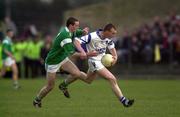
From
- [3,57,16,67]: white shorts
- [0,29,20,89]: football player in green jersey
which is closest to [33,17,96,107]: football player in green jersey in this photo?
[0,29,20,89]: football player in green jersey

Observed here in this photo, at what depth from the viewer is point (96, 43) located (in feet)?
59.0

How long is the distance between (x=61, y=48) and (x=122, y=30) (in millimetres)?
21608

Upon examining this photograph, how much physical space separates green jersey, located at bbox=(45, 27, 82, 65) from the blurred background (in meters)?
16.3

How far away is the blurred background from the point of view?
3428cm

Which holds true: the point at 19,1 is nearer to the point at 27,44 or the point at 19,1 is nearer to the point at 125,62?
the point at 27,44

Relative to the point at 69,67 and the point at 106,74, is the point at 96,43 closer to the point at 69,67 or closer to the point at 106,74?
the point at 69,67

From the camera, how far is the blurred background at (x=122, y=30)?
34281 millimetres

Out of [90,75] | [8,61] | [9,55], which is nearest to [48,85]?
[90,75]

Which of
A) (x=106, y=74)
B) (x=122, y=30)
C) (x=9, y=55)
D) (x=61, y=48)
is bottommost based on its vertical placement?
(x=122, y=30)

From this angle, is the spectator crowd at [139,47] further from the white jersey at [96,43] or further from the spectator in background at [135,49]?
the white jersey at [96,43]

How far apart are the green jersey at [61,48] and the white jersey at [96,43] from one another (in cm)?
46

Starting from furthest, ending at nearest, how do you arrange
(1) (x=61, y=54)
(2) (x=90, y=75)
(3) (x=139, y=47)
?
(3) (x=139, y=47)
(2) (x=90, y=75)
(1) (x=61, y=54)

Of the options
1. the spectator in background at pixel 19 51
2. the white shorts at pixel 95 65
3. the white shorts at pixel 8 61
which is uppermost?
the white shorts at pixel 95 65

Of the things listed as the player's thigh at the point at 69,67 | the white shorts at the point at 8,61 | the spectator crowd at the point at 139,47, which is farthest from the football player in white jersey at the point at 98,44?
the spectator crowd at the point at 139,47
